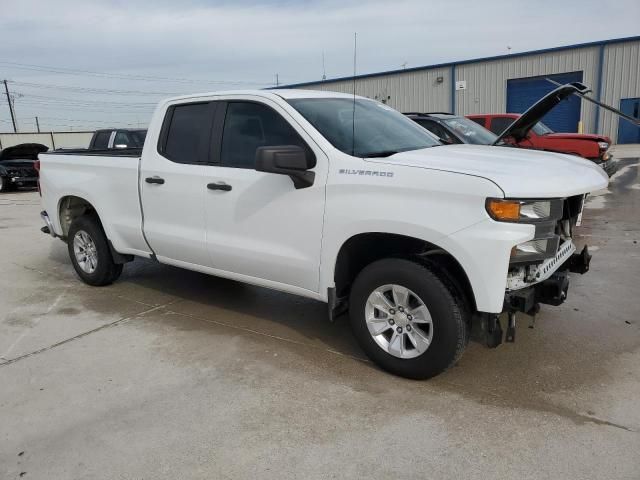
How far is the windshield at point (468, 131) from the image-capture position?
9.40 metres

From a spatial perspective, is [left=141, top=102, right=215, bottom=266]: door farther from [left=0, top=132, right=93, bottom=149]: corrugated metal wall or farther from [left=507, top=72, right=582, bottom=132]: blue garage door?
[left=0, top=132, right=93, bottom=149]: corrugated metal wall

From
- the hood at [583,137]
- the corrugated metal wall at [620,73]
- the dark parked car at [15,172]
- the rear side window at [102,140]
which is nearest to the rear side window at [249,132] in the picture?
the hood at [583,137]

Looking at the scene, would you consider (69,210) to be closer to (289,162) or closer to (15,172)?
(289,162)

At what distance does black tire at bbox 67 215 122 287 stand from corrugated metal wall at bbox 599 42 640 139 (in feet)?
85.6

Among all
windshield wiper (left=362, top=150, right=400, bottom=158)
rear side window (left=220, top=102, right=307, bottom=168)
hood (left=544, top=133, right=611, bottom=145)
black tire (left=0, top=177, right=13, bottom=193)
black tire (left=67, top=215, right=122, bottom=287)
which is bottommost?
black tire (left=0, top=177, right=13, bottom=193)

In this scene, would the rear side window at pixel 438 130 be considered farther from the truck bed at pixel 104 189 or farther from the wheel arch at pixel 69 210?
the wheel arch at pixel 69 210

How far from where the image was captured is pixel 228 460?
9.52 ft

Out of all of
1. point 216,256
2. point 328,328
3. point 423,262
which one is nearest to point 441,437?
point 423,262

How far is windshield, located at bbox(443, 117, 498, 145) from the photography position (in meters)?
9.40

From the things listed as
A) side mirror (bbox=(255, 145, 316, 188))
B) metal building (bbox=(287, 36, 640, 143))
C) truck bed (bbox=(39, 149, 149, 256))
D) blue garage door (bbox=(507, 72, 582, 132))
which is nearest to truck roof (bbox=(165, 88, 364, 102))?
side mirror (bbox=(255, 145, 316, 188))

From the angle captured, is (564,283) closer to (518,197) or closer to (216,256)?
(518,197)

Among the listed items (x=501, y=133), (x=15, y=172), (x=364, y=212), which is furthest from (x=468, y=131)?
(x=15, y=172)

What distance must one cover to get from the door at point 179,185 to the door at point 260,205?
0.41 ft

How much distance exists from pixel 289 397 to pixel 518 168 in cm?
204
